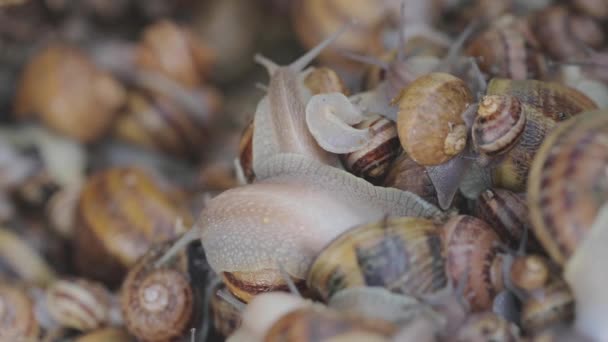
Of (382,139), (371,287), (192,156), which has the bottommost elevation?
(192,156)

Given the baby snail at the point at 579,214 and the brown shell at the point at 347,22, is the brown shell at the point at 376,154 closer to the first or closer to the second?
the baby snail at the point at 579,214

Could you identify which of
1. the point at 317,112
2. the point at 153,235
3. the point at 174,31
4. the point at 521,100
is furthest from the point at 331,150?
the point at 174,31

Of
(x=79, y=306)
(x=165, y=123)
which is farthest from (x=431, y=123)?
(x=165, y=123)

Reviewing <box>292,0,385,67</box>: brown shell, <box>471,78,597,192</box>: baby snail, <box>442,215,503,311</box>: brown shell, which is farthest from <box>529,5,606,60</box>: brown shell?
<box>442,215,503,311</box>: brown shell

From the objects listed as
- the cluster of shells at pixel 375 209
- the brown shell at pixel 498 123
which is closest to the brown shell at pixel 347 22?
the cluster of shells at pixel 375 209

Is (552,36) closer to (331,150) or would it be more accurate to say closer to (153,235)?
(331,150)

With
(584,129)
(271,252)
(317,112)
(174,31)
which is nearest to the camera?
(584,129)

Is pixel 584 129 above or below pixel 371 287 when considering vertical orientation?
above
